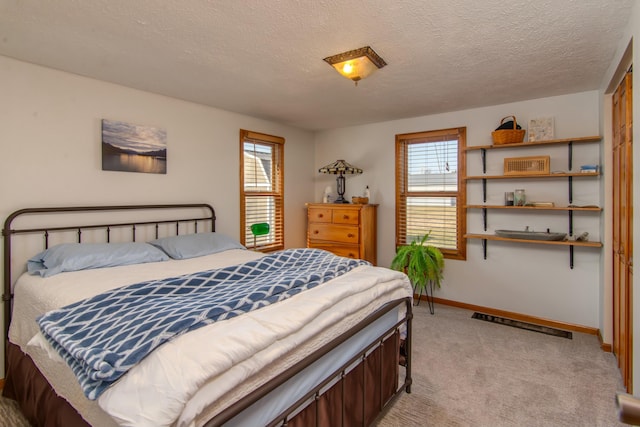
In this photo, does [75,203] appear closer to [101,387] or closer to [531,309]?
[101,387]

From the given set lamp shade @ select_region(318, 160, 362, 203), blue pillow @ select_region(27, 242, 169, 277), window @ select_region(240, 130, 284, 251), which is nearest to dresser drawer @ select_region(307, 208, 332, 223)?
lamp shade @ select_region(318, 160, 362, 203)

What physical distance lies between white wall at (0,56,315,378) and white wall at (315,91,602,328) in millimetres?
2137

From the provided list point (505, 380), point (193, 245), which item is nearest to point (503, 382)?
point (505, 380)

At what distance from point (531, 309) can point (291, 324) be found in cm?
335

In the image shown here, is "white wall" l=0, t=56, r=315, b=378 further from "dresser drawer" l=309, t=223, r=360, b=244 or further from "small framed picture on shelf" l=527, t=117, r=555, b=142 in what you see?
"small framed picture on shelf" l=527, t=117, r=555, b=142

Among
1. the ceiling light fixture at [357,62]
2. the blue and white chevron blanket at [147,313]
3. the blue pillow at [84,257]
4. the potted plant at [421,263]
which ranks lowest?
the potted plant at [421,263]

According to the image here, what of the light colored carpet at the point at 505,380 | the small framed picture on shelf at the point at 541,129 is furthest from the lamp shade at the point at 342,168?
the light colored carpet at the point at 505,380

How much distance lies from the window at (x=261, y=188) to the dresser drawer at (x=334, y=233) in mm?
459

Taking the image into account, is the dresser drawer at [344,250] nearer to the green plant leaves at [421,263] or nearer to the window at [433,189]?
the green plant leaves at [421,263]

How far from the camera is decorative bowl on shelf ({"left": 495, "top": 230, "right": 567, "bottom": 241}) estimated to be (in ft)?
10.7

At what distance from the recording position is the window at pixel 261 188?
13.4 feet

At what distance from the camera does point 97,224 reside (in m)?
2.81

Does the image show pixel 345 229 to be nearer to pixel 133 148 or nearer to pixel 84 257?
pixel 133 148

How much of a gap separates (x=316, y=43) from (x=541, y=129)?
265cm
